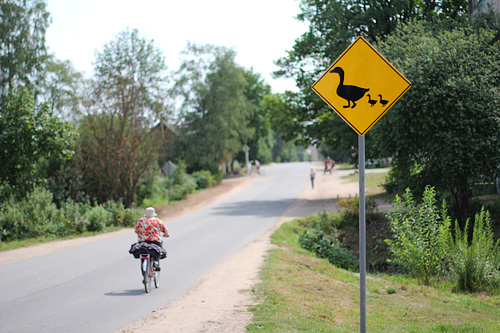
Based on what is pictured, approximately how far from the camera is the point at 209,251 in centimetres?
1502

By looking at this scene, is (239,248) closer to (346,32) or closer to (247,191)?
(346,32)

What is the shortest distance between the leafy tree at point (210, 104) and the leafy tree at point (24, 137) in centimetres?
3054

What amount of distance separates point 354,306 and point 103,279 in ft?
19.2

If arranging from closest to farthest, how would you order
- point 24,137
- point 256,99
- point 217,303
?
point 217,303 < point 24,137 < point 256,99

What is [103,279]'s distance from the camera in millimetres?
11125

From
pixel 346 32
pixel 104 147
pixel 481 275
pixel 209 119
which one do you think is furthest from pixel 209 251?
pixel 209 119

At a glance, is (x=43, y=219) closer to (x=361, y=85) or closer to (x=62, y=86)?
(x=361, y=85)

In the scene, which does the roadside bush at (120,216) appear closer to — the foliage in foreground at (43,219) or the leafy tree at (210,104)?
the foliage in foreground at (43,219)

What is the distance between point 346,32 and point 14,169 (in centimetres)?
1743

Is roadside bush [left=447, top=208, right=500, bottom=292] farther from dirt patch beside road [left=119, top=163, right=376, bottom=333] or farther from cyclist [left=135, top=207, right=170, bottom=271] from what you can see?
cyclist [left=135, top=207, right=170, bottom=271]

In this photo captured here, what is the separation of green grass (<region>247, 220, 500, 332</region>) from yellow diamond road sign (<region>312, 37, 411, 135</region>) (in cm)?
287

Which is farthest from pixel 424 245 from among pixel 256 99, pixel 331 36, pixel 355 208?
pixel 256 99

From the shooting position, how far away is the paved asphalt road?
7664 mm

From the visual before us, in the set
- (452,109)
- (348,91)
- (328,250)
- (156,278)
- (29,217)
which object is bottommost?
(328,250)
